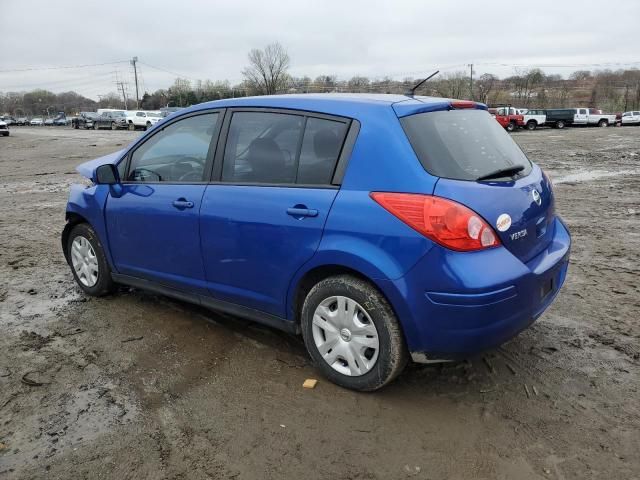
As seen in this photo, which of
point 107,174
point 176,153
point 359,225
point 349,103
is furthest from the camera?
point 107,174

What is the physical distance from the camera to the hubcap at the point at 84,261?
476cm

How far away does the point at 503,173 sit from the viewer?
313 cm

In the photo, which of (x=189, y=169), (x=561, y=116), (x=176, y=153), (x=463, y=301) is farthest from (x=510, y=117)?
(x=463, y=301)

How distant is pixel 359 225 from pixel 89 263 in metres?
2.96

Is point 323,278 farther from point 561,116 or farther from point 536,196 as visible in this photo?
point 561,116

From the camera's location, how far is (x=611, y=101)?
67.1 meters

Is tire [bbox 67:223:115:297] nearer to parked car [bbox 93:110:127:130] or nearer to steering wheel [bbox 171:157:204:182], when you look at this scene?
steering wheel [bbox 171:157:204:182]

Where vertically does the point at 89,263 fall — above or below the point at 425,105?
below

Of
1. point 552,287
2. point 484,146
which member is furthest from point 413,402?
point 484,146

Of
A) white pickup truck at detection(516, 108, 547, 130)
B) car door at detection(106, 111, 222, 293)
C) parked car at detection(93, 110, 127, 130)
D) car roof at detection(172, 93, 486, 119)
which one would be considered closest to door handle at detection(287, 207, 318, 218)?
car roof at detection(172, 93, 486, 119)

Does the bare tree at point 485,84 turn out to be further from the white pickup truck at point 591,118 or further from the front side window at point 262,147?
the front side window at point 262,147

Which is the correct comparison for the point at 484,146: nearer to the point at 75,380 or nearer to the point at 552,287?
the point at 552,287

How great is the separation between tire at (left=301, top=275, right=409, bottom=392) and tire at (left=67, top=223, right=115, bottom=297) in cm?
224

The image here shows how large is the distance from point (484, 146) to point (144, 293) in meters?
3.27
